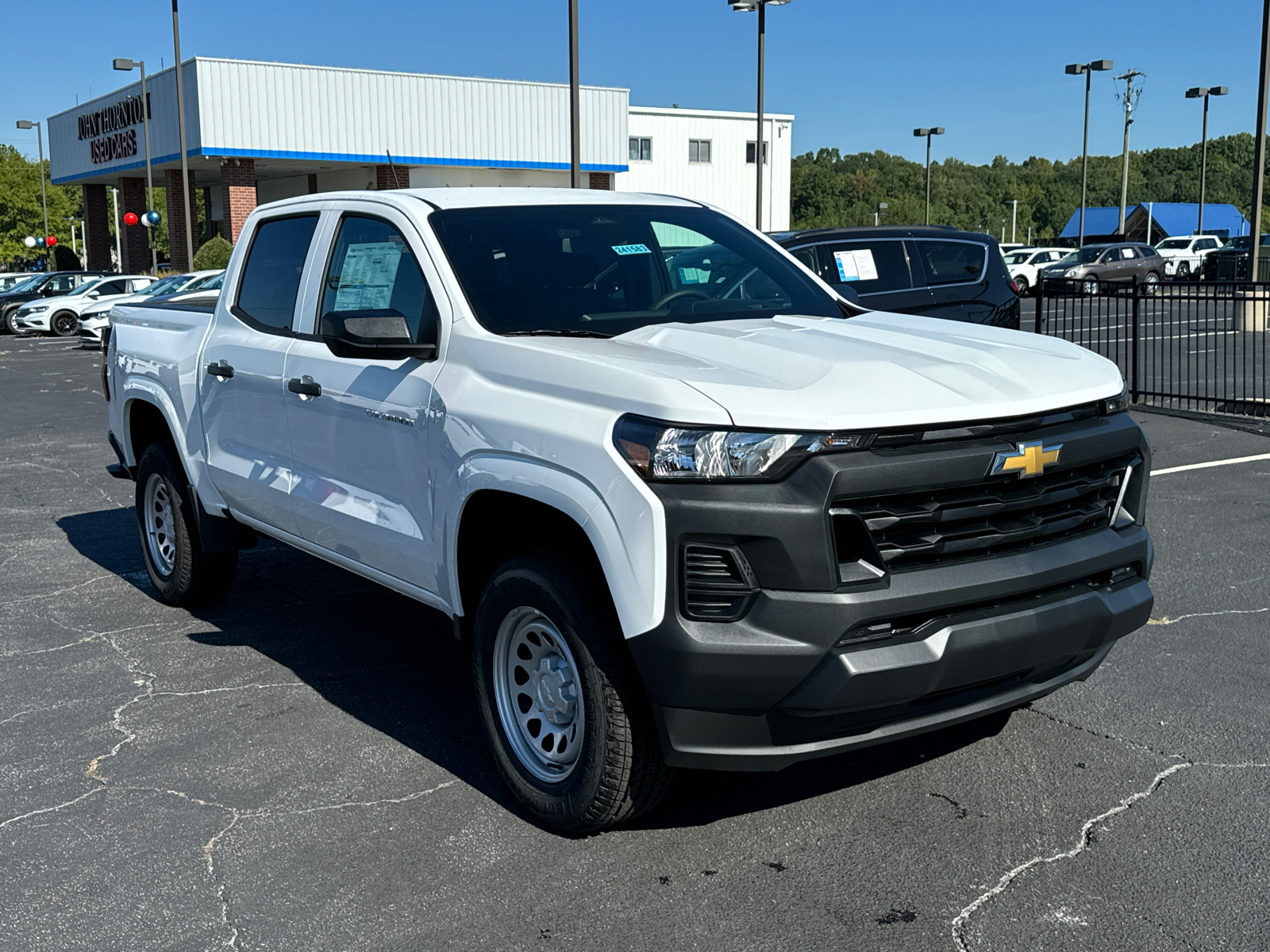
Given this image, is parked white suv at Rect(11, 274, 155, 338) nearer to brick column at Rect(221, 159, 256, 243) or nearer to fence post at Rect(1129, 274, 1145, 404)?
brick column at Rect(221, 159, 256, 243)

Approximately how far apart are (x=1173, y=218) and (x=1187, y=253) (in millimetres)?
27528

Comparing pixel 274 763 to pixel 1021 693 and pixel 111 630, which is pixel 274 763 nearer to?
pixel 111 630

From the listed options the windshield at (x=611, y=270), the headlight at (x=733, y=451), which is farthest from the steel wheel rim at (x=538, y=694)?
→ the windshield at (x=611, y=270)

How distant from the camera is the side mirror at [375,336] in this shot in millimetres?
4277

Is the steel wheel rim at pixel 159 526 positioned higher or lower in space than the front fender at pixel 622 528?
lower

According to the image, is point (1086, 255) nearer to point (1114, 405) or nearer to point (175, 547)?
point (175, 547)

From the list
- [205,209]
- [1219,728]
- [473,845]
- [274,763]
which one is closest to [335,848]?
[473,845]

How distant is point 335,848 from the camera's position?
3.89 metres

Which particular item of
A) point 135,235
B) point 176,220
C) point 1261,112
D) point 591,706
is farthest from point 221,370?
point 135,235

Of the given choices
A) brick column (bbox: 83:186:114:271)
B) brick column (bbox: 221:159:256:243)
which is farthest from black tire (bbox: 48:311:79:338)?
brick column (bbox: 83:186:114:271)

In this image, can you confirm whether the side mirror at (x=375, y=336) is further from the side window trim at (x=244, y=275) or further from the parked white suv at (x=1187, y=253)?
the parked white suv at (x=1187, y=253)

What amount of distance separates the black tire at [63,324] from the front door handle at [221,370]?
30.2 m

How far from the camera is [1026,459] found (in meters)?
3.56

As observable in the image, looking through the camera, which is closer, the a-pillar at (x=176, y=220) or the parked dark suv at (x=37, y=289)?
the parked dark suv at (x=37, y=289)
